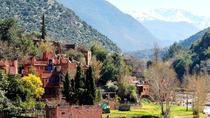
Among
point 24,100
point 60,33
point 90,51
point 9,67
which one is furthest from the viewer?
point 60,33

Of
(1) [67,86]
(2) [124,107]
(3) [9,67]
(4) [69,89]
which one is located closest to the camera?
(1) [67,86]

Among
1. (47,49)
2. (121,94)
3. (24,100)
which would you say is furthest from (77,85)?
(47,49)

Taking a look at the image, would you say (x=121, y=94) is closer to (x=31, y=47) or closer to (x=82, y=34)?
(x=31, y=47)

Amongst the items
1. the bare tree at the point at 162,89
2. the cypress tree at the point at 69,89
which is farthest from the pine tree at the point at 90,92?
the bare tree at the point at 162,89

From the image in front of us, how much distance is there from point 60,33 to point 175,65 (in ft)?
129

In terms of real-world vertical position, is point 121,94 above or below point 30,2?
below

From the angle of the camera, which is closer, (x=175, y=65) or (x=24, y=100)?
(x=24, y=100)

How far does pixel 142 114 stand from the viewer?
70.5 m

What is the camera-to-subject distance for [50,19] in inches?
5625

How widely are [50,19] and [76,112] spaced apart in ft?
284

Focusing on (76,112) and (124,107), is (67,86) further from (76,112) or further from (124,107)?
(124,107)

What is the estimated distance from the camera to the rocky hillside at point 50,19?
137 metres

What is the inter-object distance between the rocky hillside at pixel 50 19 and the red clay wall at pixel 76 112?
72164mm

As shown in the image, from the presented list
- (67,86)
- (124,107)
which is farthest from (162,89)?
(67,86)
